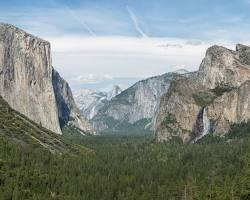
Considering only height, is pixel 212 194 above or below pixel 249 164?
below

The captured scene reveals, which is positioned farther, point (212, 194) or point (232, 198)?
point (212, 194)

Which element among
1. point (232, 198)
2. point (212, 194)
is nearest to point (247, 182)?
point (232, 198)

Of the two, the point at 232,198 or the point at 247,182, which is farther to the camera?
the point at 232,198

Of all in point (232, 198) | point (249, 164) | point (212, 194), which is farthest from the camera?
point (212, 194)

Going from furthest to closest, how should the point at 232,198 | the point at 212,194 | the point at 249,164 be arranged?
the point at 212,194, the point at 232,198, the point at 249,164

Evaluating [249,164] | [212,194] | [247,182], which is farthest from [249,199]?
[212,194]

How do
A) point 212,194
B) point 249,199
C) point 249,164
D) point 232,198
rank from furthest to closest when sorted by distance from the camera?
point 212,194 → point 232,198 → point 249,164 → point 249,199

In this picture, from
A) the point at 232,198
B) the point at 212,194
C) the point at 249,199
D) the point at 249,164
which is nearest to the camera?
the point at 249,199

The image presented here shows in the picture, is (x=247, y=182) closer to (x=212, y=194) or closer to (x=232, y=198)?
(x=232, y=198)

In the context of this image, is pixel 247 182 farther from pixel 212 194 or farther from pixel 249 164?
pixel 212 194
